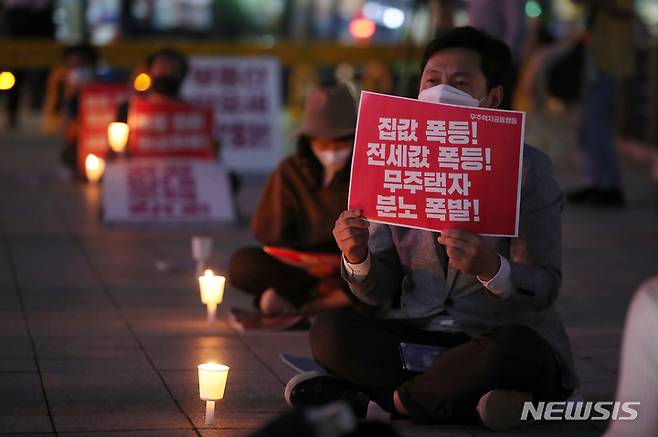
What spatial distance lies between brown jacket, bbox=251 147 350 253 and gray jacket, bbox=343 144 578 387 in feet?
5.95

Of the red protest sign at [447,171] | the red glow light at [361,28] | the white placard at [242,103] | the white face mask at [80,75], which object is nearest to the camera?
the red protest sign at [447,171]

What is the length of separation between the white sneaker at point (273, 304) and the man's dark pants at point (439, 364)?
5.60 ft

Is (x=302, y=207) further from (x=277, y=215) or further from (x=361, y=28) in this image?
(x=361, y=28)

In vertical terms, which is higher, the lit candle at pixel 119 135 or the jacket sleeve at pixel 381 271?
the jacket sleeve at pixel 381 271

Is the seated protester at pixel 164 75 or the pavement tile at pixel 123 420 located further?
the seated protester at pixel 164 75

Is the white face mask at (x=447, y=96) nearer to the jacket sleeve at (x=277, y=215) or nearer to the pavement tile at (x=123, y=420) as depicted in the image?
the pavement tile at (x=123, y=420)

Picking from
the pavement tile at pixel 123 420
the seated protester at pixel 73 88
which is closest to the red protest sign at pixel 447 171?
the pavement tile at pixel 123 420

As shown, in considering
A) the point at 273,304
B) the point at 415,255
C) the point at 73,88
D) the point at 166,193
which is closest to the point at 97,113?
the point at 73,88

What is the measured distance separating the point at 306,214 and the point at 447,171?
2.46 meters

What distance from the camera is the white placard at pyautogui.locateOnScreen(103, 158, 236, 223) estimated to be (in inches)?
398

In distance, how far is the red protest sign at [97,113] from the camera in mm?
12672

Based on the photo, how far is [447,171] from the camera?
14.8ft

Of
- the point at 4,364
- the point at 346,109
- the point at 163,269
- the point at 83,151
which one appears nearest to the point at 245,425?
the point at 4,364

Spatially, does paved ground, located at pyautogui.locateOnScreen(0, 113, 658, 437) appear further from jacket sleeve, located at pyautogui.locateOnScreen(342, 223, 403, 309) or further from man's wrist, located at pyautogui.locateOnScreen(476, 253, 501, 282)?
man's wrist, located at pyautogui.locateOnScreen(476, 253, 501, 282)
